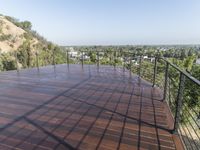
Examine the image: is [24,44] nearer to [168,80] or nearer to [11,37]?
[11,37]

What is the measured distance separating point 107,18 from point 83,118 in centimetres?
1972

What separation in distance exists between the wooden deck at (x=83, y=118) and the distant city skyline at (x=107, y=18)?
12.4 meters

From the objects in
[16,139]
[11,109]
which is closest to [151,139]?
[16,139]

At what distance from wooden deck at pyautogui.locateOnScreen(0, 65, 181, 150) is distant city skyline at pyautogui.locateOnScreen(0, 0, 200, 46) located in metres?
12.4

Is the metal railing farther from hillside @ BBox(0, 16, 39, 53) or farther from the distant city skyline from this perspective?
hillside @ BBox(0, 16, 39, 53)

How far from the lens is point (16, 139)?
92.7 inches

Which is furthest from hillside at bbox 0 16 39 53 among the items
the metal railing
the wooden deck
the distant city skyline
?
the wooden deck

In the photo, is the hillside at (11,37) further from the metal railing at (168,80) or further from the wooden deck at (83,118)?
the wooden deck at (83,118)

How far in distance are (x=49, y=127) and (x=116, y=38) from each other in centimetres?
1940

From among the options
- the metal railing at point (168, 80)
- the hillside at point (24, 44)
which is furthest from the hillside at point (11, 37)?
the metal railing at point (168, 80)

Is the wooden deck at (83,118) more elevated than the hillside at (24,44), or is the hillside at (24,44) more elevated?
the hillside at (24,44)

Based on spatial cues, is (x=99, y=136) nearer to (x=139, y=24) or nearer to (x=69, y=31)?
(x=69, y=31)

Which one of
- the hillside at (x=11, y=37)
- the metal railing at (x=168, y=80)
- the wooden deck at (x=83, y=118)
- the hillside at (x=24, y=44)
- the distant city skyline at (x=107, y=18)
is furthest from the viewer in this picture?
→ the hillside at (x=11, y=37)

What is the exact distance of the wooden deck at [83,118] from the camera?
7.56 feet
